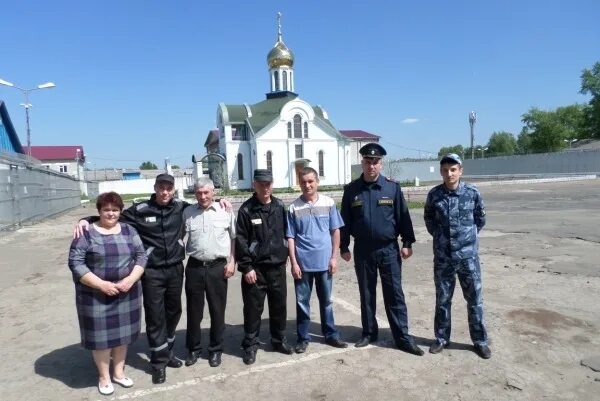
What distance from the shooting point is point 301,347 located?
4180mm

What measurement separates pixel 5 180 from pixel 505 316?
1468cm

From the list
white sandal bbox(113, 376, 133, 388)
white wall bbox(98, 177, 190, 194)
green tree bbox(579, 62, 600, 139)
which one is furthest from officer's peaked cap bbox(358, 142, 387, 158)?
green tree bbox(579, 62, 600, 139)

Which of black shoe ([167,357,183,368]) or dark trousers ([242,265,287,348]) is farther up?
dark trousers ([242,265,287,348])

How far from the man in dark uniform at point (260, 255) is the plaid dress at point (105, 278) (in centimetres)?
91

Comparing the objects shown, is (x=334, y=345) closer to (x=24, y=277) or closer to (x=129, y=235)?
(x=129, y=235)

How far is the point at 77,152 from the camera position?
61531 millimetres

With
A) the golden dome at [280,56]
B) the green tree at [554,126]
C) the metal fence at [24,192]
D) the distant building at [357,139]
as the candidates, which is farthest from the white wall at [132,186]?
the green tree at [554,126]

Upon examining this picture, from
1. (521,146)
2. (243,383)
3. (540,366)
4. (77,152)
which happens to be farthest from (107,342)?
(521,146)

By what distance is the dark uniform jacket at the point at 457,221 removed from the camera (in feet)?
13.0

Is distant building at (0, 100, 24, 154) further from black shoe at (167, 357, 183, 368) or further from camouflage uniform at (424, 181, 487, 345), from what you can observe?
camouflage uniform at (424, 181, 487, 345)

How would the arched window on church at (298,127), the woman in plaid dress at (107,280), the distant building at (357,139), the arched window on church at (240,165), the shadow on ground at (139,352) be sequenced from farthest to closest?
the distant building at (357,139) → the arched window on church at (240,165) → the arched window on church at (298,127) → the shadow on ground at (139,352) → the woman in plaid dress at (107,280)

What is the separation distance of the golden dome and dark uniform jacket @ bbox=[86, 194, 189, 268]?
41738mm

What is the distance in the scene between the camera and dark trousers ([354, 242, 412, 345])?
4.14 metres

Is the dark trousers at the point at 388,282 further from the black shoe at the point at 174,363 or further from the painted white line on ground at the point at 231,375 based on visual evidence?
the black shoe at the point at 174,363
